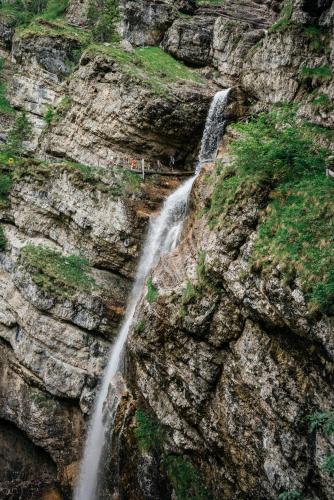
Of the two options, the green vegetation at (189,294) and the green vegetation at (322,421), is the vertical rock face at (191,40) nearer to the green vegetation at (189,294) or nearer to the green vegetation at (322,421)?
the green vegetation at (189,294)

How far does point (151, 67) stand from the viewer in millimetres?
28844

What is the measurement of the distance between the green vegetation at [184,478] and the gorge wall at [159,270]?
5cm

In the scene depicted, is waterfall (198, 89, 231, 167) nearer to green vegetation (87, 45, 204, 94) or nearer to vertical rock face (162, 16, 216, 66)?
green vegetation (87, 45, 204, 94)

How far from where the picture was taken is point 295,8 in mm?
23031

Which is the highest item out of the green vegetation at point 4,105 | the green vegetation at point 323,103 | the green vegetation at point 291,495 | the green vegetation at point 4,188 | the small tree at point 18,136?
the green vegetation at point 323,103

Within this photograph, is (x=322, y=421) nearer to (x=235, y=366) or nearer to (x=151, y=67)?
(x=235, y=366)

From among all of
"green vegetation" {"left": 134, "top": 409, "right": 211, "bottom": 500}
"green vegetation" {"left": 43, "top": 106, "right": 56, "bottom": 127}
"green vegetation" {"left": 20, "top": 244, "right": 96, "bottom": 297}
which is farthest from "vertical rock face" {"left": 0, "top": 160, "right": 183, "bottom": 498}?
"green vegetation" {"left": 43, "top": 106, "right": 56, "bottom": 127}

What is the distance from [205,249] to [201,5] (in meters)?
30.4

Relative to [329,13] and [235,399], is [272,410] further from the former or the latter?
[329,13]

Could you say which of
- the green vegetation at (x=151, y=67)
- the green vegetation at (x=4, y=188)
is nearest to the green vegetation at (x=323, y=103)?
the green vegetation at (x=151, y=67)

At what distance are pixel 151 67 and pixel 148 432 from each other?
76.7 ft

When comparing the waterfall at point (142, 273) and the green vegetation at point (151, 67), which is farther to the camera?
the green vegetation at point (151, 67)

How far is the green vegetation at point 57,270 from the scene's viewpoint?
2139 centimetres

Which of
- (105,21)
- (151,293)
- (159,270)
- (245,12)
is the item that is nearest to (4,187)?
(159,270)
